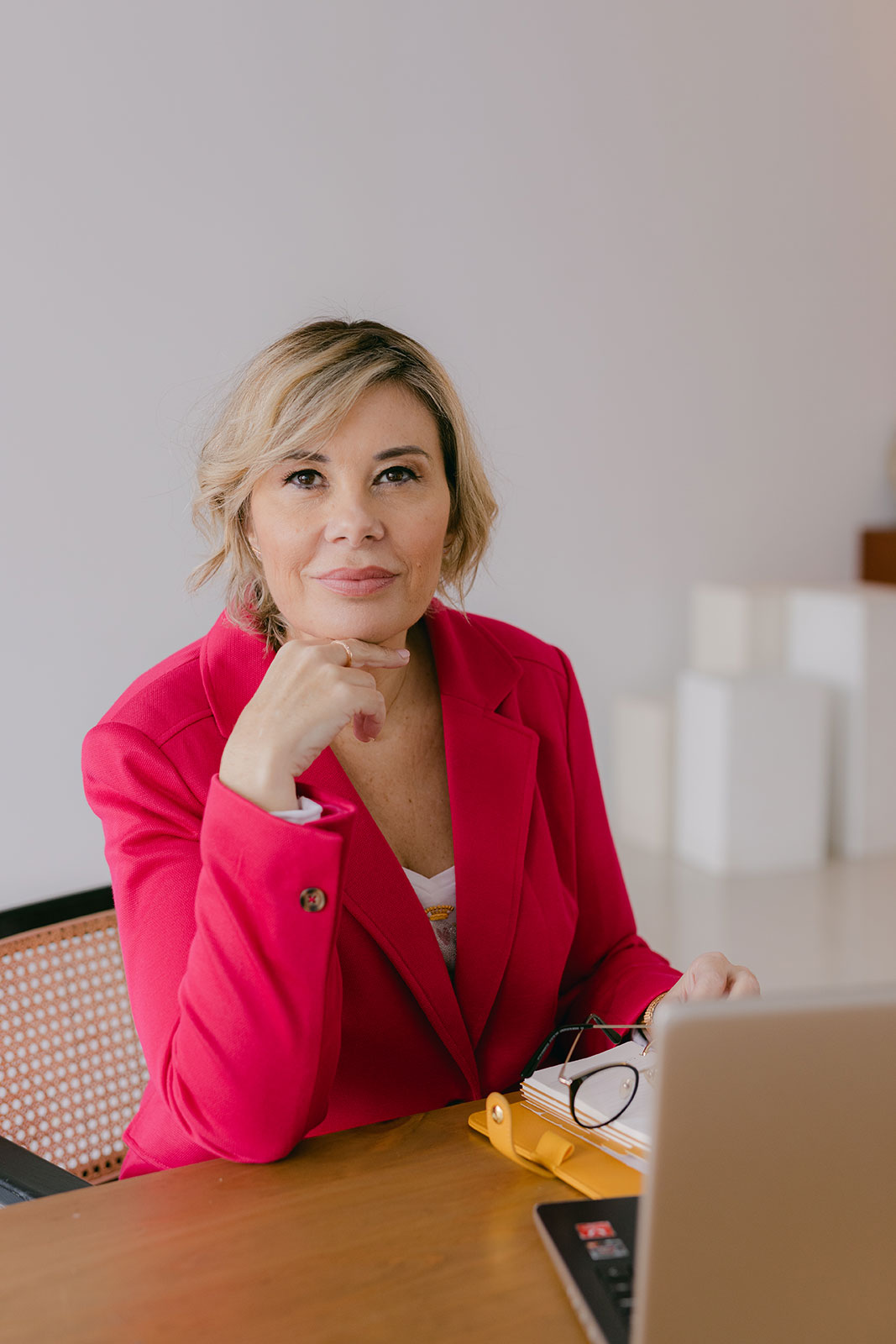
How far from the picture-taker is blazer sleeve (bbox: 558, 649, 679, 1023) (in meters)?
1.46

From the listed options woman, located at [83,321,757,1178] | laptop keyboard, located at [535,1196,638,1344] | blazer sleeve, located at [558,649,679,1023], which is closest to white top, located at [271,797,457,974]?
woman, located at [83,321,757,1178]

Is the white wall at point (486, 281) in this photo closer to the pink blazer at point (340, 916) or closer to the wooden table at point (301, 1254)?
the pink blazer at point (340, 916)

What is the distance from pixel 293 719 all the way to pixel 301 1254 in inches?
18.4

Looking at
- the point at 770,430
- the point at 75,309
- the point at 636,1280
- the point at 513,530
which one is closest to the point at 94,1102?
the point at 636,1280

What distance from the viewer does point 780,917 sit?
3254 millimetres

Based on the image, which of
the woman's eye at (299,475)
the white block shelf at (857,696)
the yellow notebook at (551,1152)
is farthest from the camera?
the white block shelf at (857,696)

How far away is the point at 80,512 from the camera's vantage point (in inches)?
115

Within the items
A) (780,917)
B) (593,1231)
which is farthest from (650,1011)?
(780,917)

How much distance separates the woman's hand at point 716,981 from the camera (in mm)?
1156

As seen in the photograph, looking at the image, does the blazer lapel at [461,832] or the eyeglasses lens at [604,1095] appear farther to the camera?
the blazer lapel at [461,832]

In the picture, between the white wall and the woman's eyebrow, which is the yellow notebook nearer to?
the woman's eyebrow

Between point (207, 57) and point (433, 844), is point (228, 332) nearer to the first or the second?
point (207, 57)

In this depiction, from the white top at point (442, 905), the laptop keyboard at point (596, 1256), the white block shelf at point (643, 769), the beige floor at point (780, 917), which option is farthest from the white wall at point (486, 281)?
the laptop keyboard at point (596, 1256)

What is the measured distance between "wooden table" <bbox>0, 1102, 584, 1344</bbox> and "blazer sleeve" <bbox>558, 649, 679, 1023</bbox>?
1.39 ft
